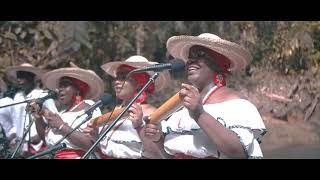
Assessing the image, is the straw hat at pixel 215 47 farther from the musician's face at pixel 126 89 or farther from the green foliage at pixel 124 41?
the green foliage at pixel 124 41

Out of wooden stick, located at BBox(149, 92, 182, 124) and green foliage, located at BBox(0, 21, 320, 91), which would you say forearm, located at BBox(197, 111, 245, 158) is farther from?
green foliage, located at BBox(0, 21, 320, 91)

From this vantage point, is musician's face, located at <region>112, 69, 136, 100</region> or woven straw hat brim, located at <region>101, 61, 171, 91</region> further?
woven straw hat brim, located at <region>101, 61, 171, 91</region>

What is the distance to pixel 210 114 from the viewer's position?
296 cm

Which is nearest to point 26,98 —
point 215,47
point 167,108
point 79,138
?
point 79,138

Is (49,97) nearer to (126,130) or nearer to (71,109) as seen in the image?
(71,109)

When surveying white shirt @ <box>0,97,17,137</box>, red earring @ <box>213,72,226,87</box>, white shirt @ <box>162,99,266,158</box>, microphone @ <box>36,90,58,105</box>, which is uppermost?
red earring @ <box>213,72,226,87</box>

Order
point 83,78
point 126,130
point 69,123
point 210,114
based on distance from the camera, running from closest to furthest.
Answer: point 210,114
point 126,130
point 69,123
point 83,78

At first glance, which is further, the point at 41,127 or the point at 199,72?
the point at 41,127

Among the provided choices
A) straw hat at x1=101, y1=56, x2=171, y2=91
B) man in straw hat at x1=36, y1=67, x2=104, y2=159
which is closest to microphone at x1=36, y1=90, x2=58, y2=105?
man in straw hat at x1=36, y1=67, x2=104, y2=159

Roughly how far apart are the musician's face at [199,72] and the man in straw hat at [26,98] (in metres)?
2.07

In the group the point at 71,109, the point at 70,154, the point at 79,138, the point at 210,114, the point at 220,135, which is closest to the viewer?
the point at 220,135

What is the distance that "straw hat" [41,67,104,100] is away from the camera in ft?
16.3

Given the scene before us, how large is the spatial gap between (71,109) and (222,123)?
6.67 ft
